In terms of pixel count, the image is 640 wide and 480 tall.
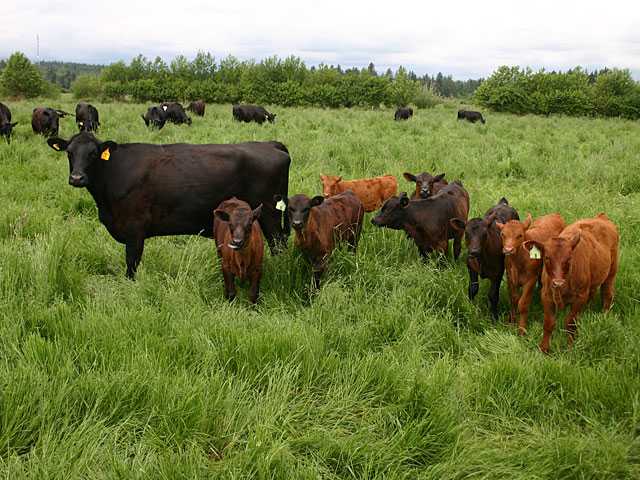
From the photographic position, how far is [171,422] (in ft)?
8.91

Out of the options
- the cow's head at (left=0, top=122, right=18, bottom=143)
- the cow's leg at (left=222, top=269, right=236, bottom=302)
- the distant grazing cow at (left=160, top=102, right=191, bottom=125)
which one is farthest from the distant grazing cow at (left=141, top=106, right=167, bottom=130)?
the cow's leg at (left=222, top=269, right=236, bottom=302)

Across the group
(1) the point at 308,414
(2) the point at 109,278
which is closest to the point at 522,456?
(1) the point at 308,414

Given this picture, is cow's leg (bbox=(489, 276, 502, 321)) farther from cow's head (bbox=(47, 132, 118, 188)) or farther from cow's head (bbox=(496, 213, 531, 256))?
cow's head (bbox=(47, 132, 118, 188))

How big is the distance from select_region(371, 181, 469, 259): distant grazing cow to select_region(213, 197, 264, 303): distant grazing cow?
58.1 inches

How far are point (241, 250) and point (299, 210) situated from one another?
2.39 feet

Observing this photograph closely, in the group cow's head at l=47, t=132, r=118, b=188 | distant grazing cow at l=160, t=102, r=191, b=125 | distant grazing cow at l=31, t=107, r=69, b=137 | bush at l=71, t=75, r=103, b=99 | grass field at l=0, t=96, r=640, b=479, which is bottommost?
grass field at l=0, t=96, r=640, b=479

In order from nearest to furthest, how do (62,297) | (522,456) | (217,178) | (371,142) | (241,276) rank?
(522,456) < (62,297) < (241,276) < (217,178) < (371,142)

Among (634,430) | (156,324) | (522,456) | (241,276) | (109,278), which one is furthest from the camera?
(109,278)

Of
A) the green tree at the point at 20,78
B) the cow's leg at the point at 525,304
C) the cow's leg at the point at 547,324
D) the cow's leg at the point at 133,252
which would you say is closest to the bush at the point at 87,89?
the green tree at the point at 20,78

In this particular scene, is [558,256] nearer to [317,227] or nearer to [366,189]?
[317,227]

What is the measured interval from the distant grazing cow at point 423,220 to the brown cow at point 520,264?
0.98 metres

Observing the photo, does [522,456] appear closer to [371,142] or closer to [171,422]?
[171,422]

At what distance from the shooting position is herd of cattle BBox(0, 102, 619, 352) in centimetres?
413

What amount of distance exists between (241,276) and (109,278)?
1355 millimetres
